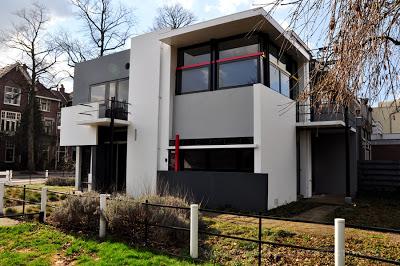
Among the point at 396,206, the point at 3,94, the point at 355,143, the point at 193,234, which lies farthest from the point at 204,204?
the point at 3,94

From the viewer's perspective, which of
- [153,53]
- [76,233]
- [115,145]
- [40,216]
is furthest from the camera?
[115,145]

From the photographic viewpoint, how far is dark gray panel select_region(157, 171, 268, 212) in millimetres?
10758

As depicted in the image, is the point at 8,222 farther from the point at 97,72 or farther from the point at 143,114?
the point at 97,72

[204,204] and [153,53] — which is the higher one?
[153,53]

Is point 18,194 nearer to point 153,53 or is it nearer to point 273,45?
point 153,53

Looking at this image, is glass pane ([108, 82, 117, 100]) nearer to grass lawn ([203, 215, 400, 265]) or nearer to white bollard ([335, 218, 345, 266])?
grass lawn ([203, 215, 400, 265])

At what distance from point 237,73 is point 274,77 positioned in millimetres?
1661

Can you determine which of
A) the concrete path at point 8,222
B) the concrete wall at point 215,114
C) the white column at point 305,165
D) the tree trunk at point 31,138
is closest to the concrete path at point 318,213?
the white column at point 305,165

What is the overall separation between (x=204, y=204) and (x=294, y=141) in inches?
194

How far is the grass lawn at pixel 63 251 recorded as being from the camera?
5953 millimetres

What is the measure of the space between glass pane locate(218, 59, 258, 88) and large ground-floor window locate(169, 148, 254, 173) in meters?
2.34

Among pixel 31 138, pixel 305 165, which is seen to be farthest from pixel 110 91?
pixel 31 138

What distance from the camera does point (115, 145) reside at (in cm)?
1556

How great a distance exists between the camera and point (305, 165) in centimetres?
1500
